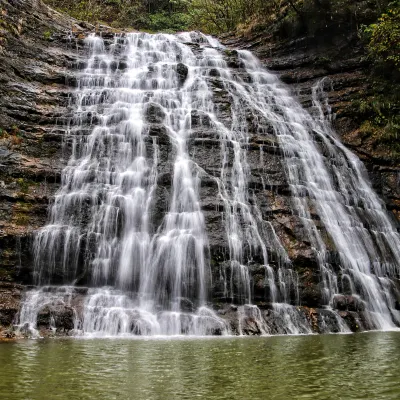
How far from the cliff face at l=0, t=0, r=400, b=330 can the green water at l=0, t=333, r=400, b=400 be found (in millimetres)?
3896

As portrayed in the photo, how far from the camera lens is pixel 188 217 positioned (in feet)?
35.8

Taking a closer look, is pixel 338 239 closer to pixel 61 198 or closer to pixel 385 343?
pixel 385 343

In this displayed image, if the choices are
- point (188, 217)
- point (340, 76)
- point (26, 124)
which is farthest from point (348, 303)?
point (340, 76)

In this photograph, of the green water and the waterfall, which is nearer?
the green water

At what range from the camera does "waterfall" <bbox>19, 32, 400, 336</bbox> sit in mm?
9125

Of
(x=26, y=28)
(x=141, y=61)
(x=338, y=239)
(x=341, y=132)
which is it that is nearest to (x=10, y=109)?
(x=26, y=28)

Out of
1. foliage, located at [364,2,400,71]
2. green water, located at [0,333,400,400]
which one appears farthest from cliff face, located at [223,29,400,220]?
green water, located at [0,333,400,400]

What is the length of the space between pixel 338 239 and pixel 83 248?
6573 mm

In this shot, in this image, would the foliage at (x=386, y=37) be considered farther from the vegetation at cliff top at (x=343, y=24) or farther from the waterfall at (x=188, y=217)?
the waterfall at (x=188, y=217)

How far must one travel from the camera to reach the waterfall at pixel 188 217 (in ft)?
29.9

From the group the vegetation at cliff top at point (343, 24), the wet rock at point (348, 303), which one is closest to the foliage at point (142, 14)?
the vegetation at cliff top at point (343, 24)

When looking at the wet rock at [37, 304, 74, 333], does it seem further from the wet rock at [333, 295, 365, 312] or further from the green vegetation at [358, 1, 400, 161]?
the green vegetation at [358, 1, 400, 161]

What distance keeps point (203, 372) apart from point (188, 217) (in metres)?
7.12

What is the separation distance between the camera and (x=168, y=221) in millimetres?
10867
